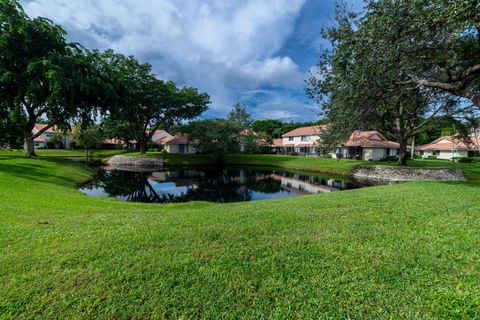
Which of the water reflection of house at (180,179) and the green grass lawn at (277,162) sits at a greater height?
the green grass lawn at (277,162)

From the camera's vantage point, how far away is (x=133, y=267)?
3.15 m

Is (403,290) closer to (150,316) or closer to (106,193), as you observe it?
(150,316)

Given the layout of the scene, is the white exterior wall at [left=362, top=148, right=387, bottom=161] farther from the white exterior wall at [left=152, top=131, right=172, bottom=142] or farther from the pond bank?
the white exterior wall at [left=152, top=131, right=172, bottom=142]

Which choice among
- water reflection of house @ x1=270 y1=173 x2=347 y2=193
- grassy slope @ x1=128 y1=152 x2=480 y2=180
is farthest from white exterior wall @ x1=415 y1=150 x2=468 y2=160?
water reflection of house @ x1=270 y1=173 x2=347 y2=193

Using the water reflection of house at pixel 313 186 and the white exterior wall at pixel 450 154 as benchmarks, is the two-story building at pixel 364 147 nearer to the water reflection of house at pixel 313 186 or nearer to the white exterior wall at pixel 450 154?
the water reflection of house at pixel 313 186

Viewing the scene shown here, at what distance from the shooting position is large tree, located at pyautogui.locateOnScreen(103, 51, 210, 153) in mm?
28066

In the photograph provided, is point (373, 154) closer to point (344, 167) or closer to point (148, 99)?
point (344, 167)

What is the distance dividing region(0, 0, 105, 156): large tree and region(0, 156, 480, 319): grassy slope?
16550 mm

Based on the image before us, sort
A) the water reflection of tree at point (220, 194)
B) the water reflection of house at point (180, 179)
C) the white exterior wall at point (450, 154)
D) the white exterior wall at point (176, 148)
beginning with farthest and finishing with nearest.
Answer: the white exterior wall at point (176, 148), the white exterior wall at point (450, 154), the water reflection of house at point (180, 179), the water reflection of tree at point (220, 194)

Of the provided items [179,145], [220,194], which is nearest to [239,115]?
[179,145]

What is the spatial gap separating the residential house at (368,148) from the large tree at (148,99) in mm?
23501

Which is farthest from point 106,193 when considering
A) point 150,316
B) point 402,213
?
point 402,213

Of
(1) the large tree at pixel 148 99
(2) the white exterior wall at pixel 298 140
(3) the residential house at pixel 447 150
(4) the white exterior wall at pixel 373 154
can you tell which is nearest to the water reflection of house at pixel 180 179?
(1) the large tree at pixel 148 99

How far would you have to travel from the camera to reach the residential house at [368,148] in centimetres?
3431
